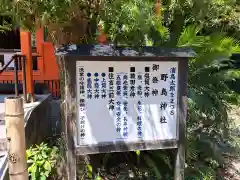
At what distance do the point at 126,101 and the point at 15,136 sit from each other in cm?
110

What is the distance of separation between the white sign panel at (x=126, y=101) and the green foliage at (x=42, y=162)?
32.6 inches

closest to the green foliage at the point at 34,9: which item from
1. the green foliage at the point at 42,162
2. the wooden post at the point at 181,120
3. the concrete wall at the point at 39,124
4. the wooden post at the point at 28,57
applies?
the wooden post at the point at 181,120

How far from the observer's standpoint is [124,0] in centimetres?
246

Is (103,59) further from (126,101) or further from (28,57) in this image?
(28,57)

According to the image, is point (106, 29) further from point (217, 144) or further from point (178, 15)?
point (217, 144)

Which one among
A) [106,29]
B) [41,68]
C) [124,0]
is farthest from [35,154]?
[41,68]

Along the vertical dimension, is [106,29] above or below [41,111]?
above

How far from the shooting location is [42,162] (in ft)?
11.3

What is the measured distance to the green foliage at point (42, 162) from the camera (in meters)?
3.34

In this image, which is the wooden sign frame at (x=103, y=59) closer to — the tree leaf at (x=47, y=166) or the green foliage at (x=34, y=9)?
the green foliage at (x=34, y=9)

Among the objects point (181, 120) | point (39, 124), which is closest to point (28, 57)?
point (39, 124)

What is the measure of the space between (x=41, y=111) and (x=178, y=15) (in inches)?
111

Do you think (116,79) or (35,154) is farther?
(35,154)

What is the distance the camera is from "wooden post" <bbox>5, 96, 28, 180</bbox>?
230cm
